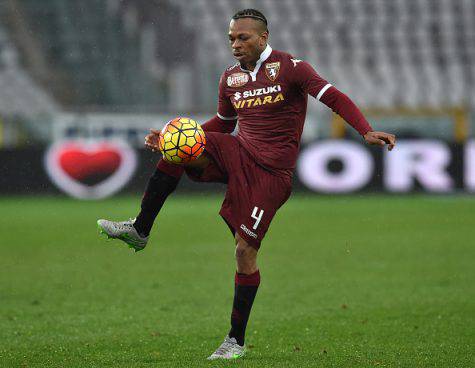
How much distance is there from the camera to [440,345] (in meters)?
5.71

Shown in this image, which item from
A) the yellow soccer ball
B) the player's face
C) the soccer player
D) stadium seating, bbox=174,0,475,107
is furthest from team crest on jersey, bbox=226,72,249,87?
stadium seating, bbox=174,0,475,107

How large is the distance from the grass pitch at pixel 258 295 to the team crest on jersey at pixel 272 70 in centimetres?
160

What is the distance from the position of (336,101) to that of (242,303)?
129cm

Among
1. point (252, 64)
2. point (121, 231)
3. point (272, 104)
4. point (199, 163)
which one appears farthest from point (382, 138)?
point (121, 231)

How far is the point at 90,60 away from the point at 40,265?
551 inches

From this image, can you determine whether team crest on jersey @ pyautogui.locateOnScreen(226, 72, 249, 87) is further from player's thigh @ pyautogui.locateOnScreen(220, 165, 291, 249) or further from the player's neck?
player's thigh @ pyautogui.locateOnScreen(220, 165, 291, 249)

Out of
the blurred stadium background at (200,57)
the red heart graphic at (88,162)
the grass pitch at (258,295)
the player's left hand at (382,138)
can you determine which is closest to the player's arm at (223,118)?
the player's left hand at (382,138)

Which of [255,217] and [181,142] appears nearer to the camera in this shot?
[181,142]

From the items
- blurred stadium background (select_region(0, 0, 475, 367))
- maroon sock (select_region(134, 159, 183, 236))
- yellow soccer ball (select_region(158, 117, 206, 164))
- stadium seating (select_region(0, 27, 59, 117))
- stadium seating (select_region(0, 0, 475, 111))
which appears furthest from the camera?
stadium seating (select_region(0, 0, 475, 111))

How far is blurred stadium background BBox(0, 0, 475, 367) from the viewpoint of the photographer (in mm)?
6230

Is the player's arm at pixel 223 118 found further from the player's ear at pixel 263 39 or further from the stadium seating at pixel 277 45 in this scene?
the stadium seating at pixel 277 45

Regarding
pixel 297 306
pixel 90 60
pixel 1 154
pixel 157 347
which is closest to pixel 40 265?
pixel 297 306

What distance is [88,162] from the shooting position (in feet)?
58.5

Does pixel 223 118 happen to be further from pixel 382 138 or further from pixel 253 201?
pixel 382 138
